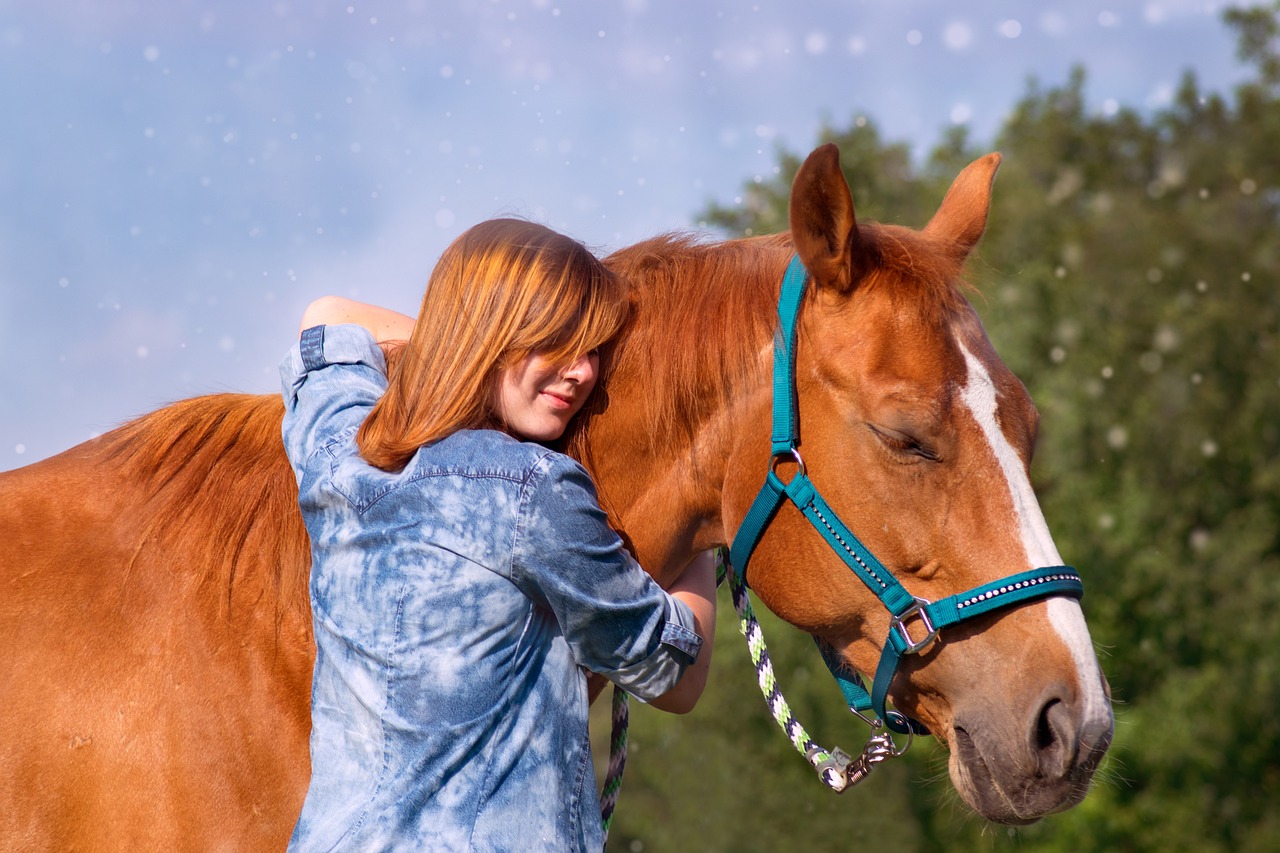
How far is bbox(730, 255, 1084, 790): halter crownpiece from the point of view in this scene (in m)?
2.26

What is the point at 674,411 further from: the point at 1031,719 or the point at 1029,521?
the point at 1031,719

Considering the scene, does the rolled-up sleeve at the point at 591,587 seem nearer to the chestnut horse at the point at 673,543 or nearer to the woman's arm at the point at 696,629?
the woman's arm at the point at 696,629

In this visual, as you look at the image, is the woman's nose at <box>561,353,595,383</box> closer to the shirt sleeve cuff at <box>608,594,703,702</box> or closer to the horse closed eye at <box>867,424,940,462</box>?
the shirt sleeve cuff at <box>608,594,703,702</box>

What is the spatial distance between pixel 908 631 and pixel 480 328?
1.13 metres

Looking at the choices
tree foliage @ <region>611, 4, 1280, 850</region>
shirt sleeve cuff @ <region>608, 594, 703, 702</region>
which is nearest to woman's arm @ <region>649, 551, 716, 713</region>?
shirt sleeve cuff @ <region>608, 594, 703, 702</region>

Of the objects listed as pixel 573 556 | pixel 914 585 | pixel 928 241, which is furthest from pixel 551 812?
pixel 928 241

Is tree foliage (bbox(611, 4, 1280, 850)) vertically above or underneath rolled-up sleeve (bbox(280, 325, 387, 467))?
underneath

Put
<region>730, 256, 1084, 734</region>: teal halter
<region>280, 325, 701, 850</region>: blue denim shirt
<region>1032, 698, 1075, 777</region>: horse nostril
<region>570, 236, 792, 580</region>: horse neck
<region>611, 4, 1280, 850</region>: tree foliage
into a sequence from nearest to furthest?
1. <region>280, 325, 701, 850</region>: blue denim shirt
2. <region>1032, 698, 1075, 777</region>: horse nostril
3. <region>730, 256, 1084, 734</region>: teal halter
4. <region>570, 236, 792, 580</region>: horse neck
5. <region>611, 4, 1280, 850</region>: tree foliage

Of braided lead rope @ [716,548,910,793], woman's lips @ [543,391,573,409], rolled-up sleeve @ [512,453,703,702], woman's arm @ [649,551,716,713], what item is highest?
woman's lips @ [543,391,573,409]

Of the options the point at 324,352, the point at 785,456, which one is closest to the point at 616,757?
the point at 785,456

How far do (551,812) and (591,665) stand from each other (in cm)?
29

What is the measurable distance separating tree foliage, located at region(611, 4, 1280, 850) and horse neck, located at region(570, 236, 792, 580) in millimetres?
9058

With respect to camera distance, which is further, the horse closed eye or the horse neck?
the horse neck

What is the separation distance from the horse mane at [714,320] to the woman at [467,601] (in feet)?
0.84
